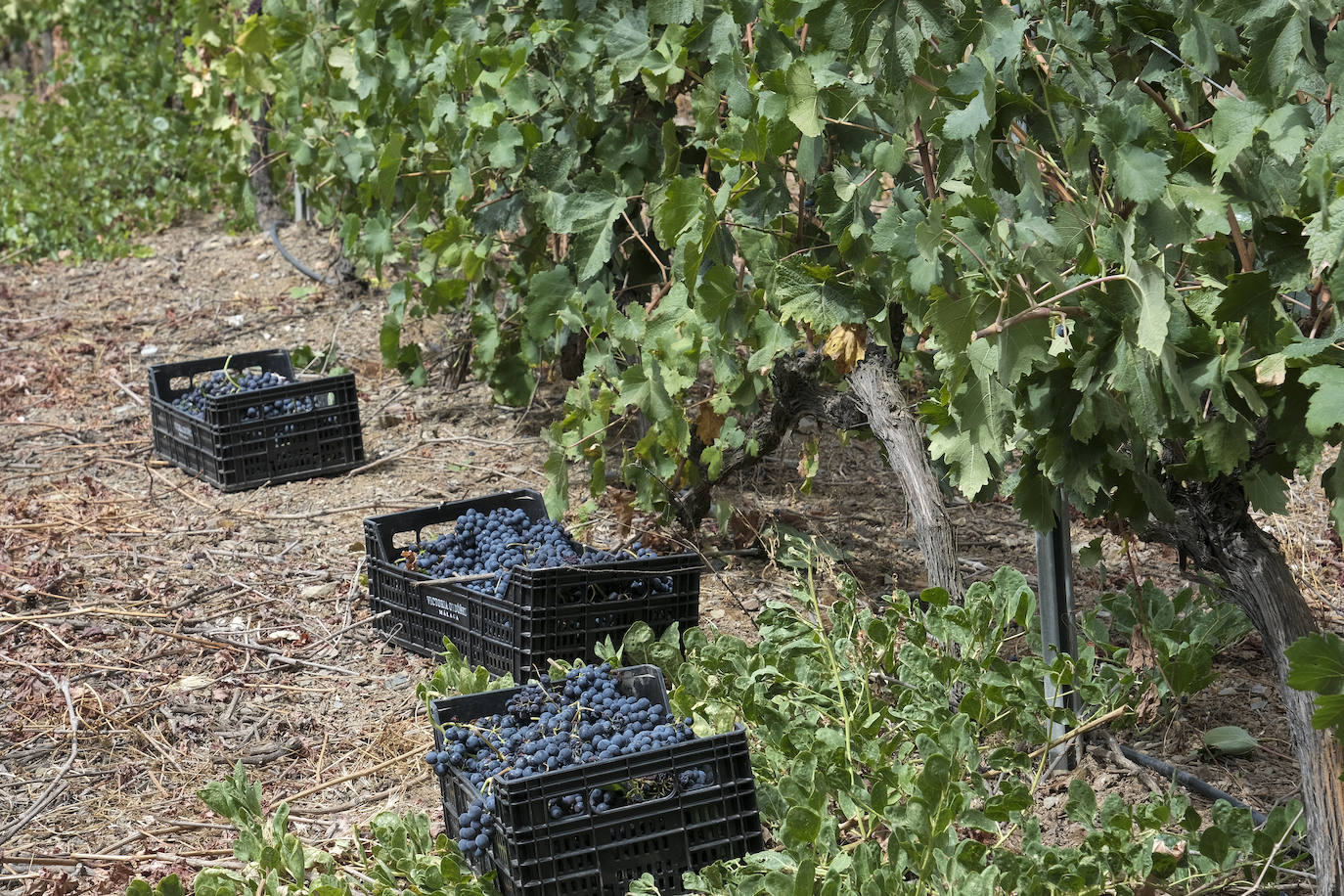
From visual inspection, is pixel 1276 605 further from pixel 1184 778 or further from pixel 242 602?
pixel 242 602

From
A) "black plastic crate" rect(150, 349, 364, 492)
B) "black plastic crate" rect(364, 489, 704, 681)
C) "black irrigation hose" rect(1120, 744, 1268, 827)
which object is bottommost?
"black irrigation hose" rect(1120, 744, 1268, 827)

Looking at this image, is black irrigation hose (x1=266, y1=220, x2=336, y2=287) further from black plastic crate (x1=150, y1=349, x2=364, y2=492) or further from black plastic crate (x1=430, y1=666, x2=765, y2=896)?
black plastic crate (x1=430, y1=666, x2=765, y2=896)

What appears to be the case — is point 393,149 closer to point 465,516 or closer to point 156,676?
point 465,516

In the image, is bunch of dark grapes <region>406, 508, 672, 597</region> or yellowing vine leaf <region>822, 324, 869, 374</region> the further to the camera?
bunch of dark grapes <region>406, 508, 672, 597</region>

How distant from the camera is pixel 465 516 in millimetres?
3348

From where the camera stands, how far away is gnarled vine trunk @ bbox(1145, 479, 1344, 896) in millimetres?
1906

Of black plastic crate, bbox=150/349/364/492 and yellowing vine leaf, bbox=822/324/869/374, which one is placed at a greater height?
black plastic crate, bbox=150/349/364/492

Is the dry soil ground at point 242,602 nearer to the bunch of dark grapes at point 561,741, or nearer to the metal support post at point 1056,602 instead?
the metal support post at point 1056,602

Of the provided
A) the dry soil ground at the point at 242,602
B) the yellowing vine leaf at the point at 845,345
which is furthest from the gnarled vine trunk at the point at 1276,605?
the yellowing vine leaf at the point at 845,345

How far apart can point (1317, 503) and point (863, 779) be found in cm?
227

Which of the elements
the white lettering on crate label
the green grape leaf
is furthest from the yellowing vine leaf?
the green grape leaf

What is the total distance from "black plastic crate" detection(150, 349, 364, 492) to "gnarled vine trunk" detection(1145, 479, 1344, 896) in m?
2.98

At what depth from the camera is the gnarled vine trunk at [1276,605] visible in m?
1.91

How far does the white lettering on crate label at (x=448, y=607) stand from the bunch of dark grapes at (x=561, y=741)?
0.61m
